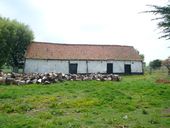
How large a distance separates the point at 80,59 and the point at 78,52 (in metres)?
2.13

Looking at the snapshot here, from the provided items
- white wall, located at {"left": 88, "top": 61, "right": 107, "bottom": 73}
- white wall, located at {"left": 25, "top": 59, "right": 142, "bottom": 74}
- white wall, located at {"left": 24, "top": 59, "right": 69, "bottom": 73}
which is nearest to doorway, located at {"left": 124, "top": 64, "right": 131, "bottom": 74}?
white wall, located at {"left": 25, "top": 59, "right": 142, "bottom": 74}

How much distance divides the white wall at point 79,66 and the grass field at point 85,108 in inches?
796

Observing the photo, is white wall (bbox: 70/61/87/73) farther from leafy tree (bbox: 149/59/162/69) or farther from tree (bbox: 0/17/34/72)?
leafy tree (bbox: 149/59/162/69)

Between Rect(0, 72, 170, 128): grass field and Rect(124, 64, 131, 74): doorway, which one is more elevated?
Rect(124, 64, 131, 74): doorway

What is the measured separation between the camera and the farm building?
144ft

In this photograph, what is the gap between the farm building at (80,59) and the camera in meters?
43.8

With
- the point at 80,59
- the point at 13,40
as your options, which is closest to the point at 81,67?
the point at 80,59

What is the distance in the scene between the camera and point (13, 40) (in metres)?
47.3

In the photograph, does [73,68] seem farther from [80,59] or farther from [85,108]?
[85,108]

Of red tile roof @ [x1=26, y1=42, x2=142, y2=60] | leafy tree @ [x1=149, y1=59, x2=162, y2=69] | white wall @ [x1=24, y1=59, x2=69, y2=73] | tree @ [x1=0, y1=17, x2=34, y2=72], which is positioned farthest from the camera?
leafy tree @ [x1=149, y1=59, x2=162, y2=69]

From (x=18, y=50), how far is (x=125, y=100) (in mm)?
33415

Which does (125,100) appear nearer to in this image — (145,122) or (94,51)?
(145,122)

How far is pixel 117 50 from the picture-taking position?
5094cm

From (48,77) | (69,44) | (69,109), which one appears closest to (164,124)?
(69,109)
